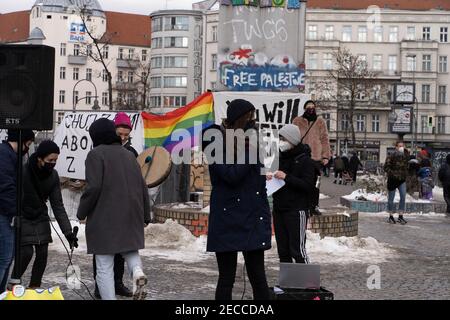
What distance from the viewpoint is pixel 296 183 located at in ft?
25.7

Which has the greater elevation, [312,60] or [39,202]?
[312,60]

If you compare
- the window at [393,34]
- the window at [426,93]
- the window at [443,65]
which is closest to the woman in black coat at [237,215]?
the window at [393,34]

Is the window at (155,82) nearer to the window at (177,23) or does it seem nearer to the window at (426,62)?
the window at (177,23)

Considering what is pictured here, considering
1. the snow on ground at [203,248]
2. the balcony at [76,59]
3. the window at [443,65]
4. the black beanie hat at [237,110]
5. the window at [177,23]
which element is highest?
the window at [177,23]

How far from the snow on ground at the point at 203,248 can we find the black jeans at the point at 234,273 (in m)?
3.98

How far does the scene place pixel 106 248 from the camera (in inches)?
247

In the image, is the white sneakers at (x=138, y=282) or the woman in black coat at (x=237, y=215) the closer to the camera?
the woman in black coat at (x=237, y=215)

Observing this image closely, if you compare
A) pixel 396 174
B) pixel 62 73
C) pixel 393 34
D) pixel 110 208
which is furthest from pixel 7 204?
pixel 62 73

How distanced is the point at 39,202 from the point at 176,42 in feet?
330

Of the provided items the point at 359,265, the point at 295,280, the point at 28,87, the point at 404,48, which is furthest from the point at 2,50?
the point at 404,48

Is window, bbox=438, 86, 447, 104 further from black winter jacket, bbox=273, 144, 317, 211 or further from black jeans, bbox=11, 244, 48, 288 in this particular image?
black jeans, bbox=11, 244, 48, 288

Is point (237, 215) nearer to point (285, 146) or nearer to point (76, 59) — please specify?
point (285, 146)

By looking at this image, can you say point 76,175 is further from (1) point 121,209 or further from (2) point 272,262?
(1) point 121,209

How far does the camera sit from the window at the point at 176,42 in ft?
348
